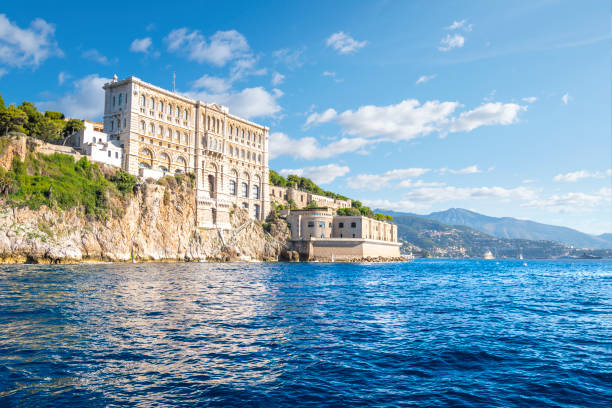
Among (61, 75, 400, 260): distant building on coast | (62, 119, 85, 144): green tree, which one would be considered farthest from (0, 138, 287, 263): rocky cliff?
(62, 119, 85, 144): green tree

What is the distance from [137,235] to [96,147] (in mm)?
15107

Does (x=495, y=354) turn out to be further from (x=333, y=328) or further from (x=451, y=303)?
(x=451, y=303)

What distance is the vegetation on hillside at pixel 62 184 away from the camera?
5225 centimetres

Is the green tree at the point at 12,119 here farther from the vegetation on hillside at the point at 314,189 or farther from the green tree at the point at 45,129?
the vegetation on hillside at the point at 314,189

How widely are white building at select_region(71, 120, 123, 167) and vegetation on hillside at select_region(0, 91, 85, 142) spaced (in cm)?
143

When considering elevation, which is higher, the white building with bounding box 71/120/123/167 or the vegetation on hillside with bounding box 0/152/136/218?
the white building with bounding box 71/120/123/167

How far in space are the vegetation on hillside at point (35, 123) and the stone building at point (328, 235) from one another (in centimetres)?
4839

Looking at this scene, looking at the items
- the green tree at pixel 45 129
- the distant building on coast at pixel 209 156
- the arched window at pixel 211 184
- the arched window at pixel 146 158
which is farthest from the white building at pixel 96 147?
the arched window at pixel 211 184

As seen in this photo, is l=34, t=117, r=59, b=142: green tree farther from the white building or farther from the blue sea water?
the blue sea water

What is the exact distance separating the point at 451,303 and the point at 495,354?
13469 millimetres

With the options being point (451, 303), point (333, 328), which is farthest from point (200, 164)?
point (333, 328)

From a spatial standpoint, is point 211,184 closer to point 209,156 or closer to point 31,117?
point 209,156

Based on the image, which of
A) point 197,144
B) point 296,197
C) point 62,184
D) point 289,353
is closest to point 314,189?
point 296,197

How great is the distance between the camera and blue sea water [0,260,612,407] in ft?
33.6
